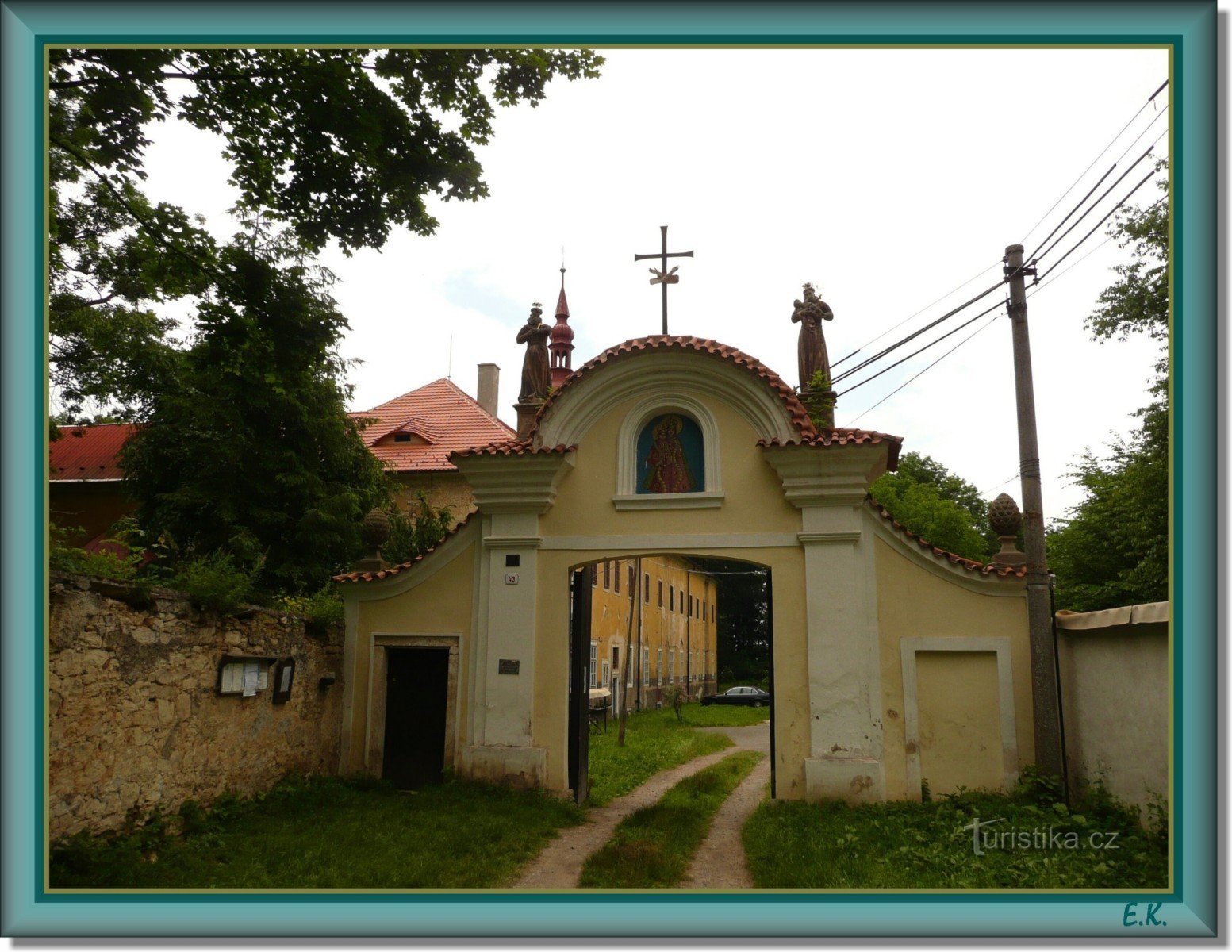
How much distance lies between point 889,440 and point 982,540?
28.4 m

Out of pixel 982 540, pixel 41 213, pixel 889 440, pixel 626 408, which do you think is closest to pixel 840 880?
pixel 889 440

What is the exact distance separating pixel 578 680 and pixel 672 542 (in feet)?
7.19

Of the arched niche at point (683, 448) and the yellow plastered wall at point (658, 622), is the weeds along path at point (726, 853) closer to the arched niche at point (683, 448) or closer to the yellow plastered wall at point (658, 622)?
the arched niche at point (683, 448)

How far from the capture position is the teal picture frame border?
4.10 m

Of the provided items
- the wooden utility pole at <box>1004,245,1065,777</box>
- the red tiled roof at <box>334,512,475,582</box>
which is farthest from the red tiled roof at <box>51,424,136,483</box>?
the wooden utility pole at <box>1004,245,1065,777</box>

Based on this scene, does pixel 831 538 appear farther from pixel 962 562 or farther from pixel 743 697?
pixel 743 697

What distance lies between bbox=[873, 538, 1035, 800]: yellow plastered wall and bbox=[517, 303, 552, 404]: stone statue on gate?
5216mm

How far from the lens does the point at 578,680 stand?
10.9 meters

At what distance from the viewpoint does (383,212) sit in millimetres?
8422

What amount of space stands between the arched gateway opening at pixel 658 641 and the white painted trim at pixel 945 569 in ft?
5.30

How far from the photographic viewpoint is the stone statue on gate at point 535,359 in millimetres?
12320

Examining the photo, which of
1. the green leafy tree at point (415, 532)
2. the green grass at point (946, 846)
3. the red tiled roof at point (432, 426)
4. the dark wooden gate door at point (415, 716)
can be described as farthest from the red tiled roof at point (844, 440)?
the red tiled roof at point (432, 426)

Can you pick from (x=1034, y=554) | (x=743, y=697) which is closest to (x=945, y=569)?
(x=1034, y=554)
